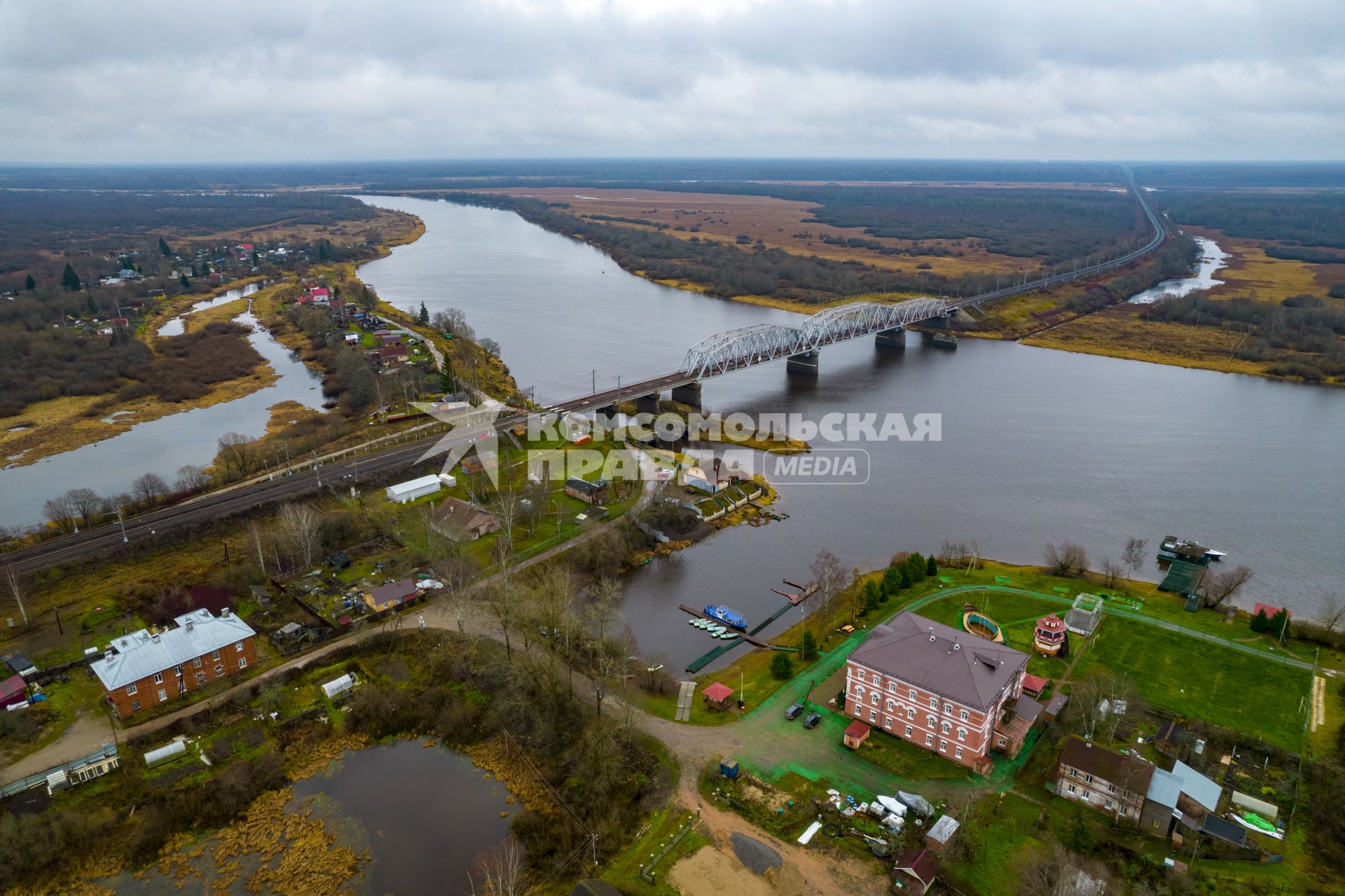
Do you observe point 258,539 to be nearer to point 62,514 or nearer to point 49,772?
point 62,514

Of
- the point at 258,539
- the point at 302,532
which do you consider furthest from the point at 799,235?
the point at 258,539

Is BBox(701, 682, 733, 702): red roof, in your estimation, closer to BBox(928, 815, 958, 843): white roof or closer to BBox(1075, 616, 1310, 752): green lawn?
BBox(928, 815, 958, 843): white roof

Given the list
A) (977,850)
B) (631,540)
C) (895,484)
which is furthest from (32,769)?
(895,484)

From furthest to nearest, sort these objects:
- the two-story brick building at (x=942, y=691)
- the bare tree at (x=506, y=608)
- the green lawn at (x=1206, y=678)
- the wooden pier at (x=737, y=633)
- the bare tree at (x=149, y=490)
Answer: the bare tree at (x=149, y=490), the wooden pier at (x=737, y=633), the bare tree at (x=506, y=608), the green lawn at (x=1206, y=678), the two-story brick building at (x=942, y=691)

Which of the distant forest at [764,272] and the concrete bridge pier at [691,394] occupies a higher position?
the distant forest at [764,272]

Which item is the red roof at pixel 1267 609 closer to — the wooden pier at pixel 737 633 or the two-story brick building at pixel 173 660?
the wooden pier at pixel 737 633

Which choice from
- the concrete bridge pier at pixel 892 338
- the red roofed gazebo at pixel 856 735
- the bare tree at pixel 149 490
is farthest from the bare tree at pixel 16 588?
the concrete bridge pier at pixel 892 338

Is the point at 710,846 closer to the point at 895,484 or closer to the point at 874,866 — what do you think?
the point at 874,866

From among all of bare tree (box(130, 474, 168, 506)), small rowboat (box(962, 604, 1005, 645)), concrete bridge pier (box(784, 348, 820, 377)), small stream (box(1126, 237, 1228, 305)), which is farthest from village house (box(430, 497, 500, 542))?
small stream (box(1126, 237, 1228, 305))
